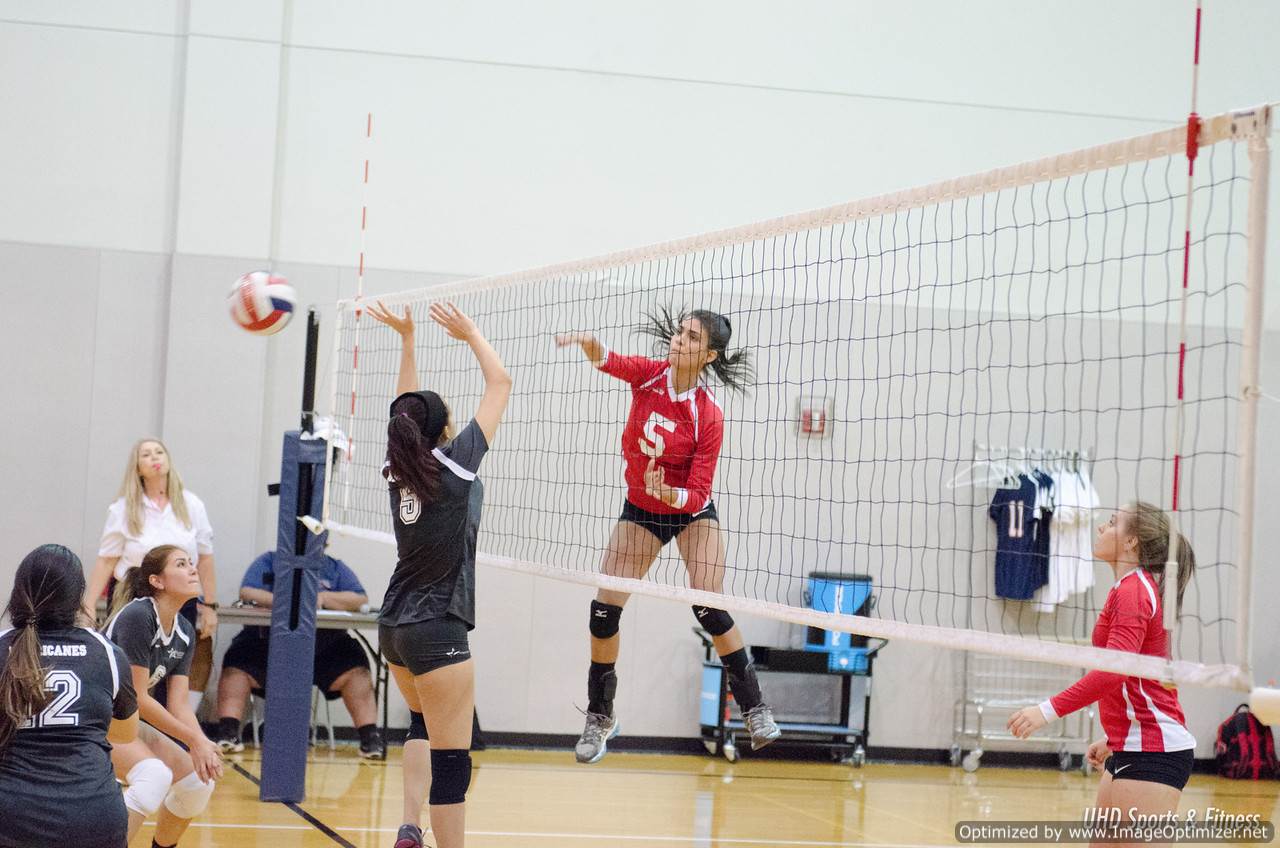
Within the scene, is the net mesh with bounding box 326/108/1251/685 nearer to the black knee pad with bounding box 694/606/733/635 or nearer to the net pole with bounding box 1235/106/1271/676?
the black knee pad with bounding box 694/606/733/635

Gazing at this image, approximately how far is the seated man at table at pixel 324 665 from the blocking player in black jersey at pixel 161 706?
296 cm

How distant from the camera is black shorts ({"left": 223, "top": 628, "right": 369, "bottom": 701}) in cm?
870

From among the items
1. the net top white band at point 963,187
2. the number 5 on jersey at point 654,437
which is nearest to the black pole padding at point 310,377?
the net top white band at point 963,187

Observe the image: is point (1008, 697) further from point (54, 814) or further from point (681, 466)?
point (54, 814)

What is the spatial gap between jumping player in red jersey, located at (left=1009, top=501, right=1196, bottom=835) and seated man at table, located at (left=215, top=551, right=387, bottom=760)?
5.47 m

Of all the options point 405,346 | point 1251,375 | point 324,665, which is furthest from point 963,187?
point 324,665

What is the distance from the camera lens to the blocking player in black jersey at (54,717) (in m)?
3.73

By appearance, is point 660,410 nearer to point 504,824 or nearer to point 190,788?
point 190,788

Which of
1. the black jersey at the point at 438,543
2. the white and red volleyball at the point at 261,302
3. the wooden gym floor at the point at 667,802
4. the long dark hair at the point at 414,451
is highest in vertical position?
the white and red volleyball at the point at 261,302

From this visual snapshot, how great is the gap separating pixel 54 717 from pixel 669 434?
243 cm

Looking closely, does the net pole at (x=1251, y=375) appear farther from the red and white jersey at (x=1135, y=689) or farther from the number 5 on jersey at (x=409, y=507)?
the number 5 on jersey at (x=409, y=507)

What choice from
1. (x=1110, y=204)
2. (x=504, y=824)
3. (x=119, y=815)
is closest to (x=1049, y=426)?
(x=1110, y=204)

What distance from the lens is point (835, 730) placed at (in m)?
9.51

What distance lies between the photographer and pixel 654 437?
5273 mm
